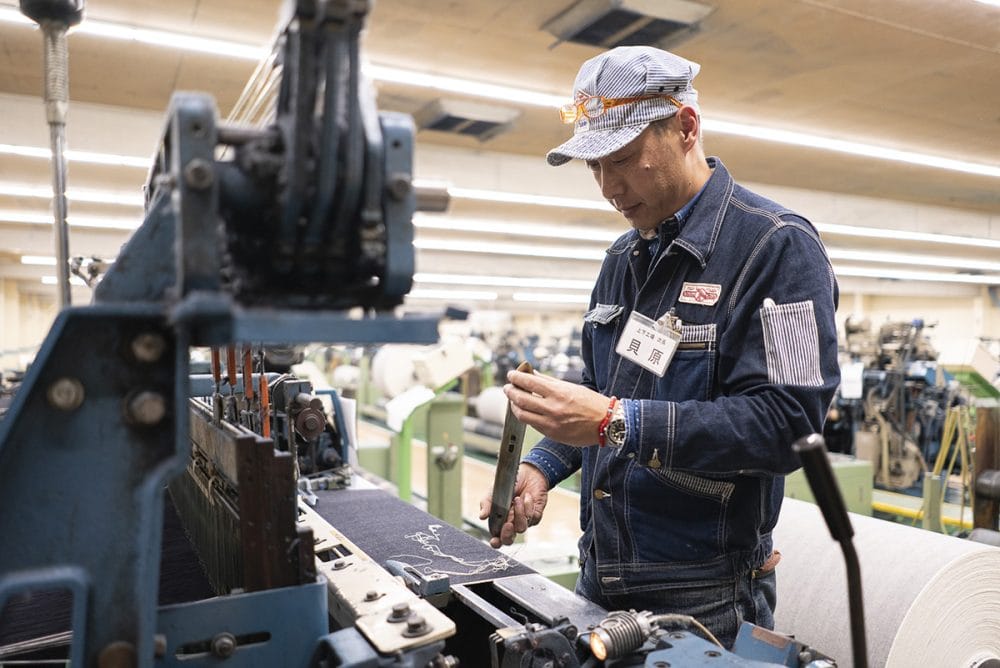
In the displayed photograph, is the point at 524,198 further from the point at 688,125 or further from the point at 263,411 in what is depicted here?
the point at 263,411

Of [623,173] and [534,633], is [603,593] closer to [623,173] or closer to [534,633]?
[534,633]

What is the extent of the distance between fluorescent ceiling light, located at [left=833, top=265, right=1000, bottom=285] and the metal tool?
484 inches

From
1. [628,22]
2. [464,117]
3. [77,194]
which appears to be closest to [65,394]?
[628,22]

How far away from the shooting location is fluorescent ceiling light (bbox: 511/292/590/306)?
1630 centimetres

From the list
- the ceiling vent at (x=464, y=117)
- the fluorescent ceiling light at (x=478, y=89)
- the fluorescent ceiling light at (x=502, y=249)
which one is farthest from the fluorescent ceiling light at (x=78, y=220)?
the fluorescent ceiling light at (x=478, y=89)

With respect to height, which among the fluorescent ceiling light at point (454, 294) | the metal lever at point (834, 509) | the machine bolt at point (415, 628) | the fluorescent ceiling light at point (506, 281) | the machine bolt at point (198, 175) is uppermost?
the fluorescent ceiling light at point (506, 281)

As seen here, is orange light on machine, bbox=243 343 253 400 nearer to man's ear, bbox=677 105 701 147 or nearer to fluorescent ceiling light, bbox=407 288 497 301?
man's ear, bbox=677 105 701 147

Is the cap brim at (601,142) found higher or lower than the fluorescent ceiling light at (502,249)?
lower

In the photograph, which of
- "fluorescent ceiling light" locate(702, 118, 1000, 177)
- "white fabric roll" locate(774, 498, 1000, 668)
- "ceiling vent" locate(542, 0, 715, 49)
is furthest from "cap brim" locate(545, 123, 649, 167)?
"fluorescent ceiling light" locate(702, 118, 1000, 177)

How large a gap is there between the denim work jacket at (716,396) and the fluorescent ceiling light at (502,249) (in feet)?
28.4

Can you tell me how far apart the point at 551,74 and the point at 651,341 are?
156 inches

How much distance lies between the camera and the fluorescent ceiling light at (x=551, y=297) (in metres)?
16.3

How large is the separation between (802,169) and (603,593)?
6766mm

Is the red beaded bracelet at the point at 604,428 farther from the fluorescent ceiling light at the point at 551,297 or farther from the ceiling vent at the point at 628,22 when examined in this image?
the fluorescent ceiling light at the point at 551,297
